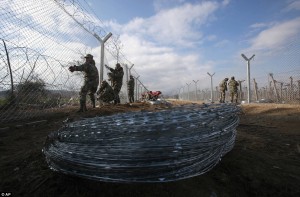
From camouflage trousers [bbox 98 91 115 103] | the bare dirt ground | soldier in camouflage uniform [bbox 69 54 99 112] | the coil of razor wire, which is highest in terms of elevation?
soldier in camouflage uniform [bbox 69 54 99 112]

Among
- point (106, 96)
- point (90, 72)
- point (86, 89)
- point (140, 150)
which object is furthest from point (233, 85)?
point (140, 150)

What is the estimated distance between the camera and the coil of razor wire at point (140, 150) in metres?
1.86

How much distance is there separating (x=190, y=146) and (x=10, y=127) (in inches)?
141

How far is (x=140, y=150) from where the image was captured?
188 centimetres

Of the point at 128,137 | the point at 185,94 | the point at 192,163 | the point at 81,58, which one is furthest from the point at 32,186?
the point at 185,94

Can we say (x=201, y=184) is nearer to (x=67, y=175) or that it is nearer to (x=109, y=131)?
(x=109, y=131)

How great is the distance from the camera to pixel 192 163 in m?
1.99

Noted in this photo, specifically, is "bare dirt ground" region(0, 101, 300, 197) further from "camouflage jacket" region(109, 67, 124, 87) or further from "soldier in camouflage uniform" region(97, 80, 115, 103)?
"camouflage jacket" region(109, 67, 124, 87)

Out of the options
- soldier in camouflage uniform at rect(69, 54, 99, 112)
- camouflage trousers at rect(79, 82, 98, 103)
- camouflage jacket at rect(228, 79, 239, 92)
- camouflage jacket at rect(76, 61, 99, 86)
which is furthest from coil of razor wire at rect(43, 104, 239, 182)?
camouflage jacket at rect(228, 79, 239, 92)

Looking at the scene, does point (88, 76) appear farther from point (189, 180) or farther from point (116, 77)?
point (189, 180)

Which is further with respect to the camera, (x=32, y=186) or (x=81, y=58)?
(x=81, y=58)

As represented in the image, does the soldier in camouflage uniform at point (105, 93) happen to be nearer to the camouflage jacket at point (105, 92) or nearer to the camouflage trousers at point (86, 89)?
the camouflage jacket at point (105, 92)

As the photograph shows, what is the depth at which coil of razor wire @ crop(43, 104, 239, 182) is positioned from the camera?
1.86 meters

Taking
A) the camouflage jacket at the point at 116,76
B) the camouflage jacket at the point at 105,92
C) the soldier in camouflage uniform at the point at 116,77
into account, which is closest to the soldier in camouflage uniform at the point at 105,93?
the camouflage jacket at the point at 105,92
